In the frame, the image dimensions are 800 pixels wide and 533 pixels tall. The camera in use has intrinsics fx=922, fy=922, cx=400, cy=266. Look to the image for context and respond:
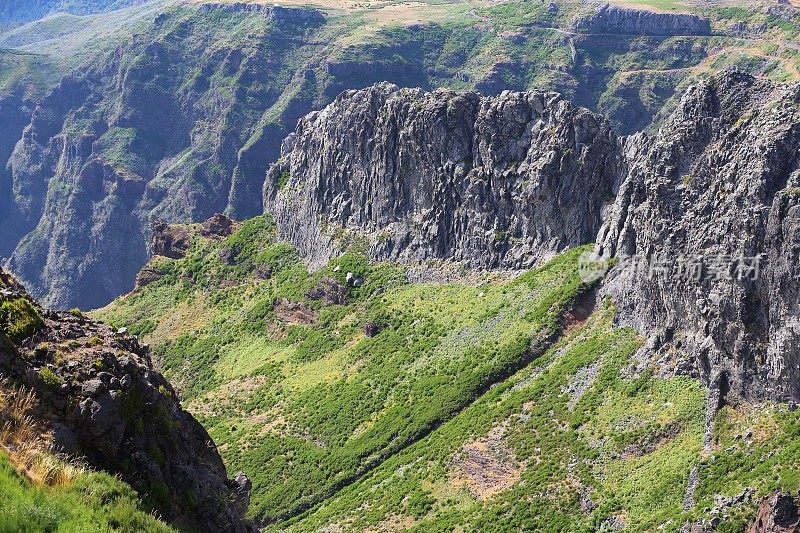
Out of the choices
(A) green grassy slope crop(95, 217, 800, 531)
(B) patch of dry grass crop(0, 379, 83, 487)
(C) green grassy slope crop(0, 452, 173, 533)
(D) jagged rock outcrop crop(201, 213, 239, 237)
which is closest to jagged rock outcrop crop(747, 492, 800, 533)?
(A) green grassy slope crop(95, 217, 800, 531)

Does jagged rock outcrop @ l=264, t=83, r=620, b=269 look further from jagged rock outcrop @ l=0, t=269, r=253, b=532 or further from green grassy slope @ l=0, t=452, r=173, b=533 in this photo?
green grassy slope @ l=0, t=452, r=173, b=533

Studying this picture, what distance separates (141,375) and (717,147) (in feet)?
222

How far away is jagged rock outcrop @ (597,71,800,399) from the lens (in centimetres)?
7144

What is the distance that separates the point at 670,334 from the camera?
82.4 m

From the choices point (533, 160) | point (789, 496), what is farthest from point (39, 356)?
point (533, 160)

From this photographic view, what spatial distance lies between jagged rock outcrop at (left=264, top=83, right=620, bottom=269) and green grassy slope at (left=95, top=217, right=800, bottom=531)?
530cm

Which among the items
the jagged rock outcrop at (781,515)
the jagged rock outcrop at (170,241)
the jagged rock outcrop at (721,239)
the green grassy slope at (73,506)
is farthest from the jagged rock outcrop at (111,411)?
the jagged rock outcrop at (170,241)

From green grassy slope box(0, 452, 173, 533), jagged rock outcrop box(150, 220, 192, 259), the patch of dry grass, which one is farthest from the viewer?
jagged rock outcrop box(150, 220, 192, 259)

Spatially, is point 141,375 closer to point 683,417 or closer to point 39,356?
point 39,356

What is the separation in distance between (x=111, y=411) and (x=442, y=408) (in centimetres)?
6731

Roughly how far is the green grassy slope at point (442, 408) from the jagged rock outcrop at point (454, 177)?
5297mm

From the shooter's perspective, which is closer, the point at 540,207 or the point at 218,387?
the point at 540,207

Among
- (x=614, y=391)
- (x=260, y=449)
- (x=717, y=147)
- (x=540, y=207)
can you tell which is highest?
(x=717, y=147)

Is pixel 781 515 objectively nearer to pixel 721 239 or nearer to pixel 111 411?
pixel 721 239
